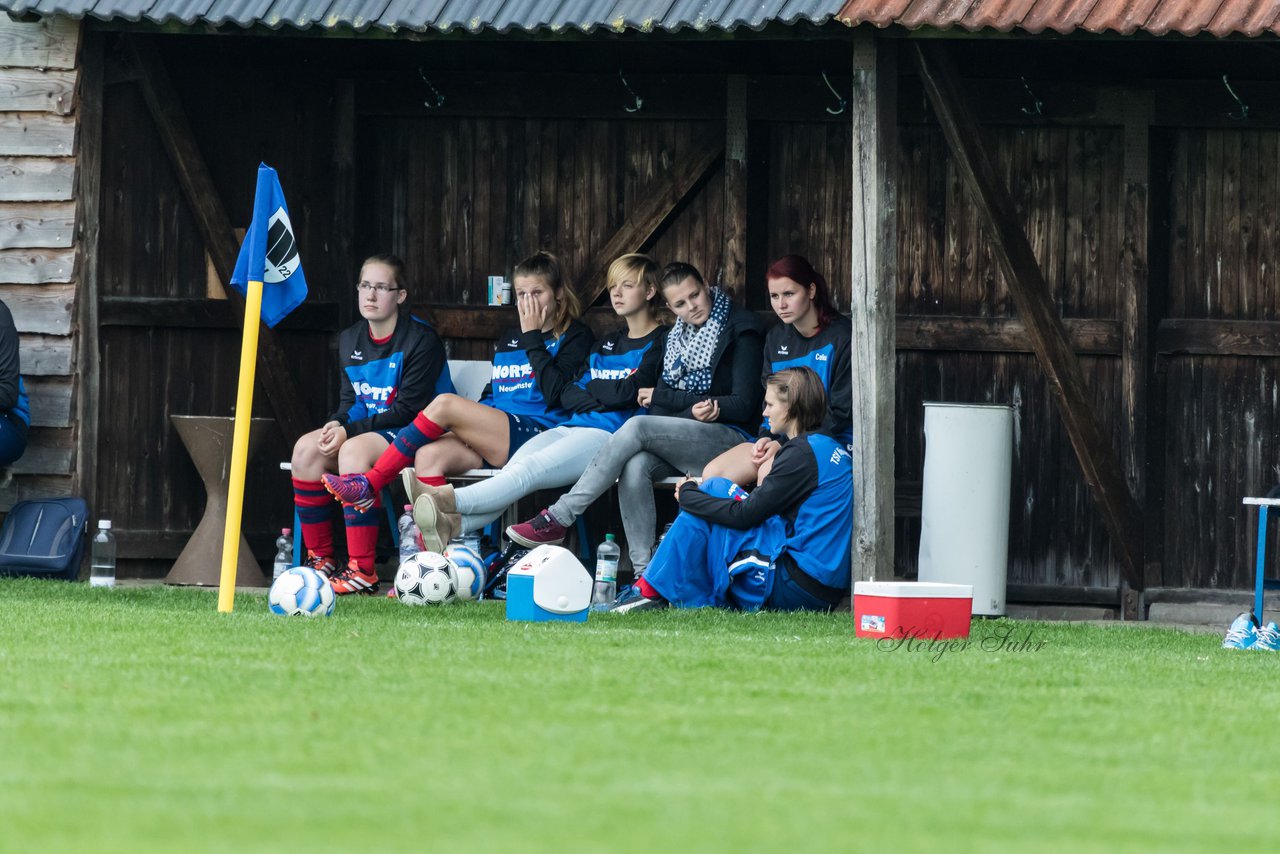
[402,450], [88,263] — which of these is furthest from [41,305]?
[402,450]

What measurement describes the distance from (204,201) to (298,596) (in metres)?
3.14

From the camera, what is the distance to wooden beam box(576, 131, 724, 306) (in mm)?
10648

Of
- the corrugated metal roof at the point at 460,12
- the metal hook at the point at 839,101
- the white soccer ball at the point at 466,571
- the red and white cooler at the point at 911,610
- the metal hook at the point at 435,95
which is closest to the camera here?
the red and white cooler at the point at 911,610

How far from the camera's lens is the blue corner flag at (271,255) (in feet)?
26.9

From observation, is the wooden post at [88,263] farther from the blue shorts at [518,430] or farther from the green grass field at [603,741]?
the green grass field at [603,741]

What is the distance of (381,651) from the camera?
658 centimetres

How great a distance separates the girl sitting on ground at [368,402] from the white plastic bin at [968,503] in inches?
96.6

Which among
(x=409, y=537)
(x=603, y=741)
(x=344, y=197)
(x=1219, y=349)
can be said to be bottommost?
(x=603, y=741)

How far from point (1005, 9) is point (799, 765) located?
179 inches

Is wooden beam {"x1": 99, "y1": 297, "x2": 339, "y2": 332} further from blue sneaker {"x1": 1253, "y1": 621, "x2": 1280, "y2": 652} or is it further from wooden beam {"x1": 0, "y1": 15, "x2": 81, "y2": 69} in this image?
blue sneaker {"x1": 1253, "y1": 621, "x2": 1280, "y2": 652}

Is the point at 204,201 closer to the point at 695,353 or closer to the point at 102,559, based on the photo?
the point at 102,559

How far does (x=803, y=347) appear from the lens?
31.8 feet

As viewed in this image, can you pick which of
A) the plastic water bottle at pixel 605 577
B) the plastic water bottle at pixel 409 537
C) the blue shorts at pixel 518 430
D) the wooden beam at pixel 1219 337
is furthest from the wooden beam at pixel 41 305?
the wooden beam at pixel 1219 337

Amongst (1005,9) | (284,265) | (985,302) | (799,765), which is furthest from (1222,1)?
(799,765)
